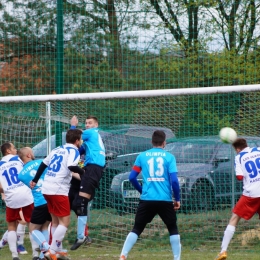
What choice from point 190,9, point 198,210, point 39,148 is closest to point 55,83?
point 39,148

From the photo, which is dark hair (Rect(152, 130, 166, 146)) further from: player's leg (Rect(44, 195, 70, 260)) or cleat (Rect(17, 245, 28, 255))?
cleat (Rect(17, 245, 28, 255))

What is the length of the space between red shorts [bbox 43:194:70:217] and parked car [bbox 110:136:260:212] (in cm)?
212

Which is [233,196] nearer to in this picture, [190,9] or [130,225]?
[130,225]

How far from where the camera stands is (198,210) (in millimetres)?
10938

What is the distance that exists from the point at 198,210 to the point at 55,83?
372 centimetres

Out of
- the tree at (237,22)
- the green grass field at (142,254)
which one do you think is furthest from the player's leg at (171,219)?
the tree at (237,22)

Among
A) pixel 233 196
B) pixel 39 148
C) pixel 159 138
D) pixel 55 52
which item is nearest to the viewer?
pixel 159 138

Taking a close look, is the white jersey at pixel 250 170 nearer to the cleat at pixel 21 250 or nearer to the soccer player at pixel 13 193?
the soccer player at pixel 13 193

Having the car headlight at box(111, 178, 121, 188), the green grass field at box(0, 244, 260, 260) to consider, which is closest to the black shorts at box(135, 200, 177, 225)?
the green grass field at box(0, 244, 260, 260)

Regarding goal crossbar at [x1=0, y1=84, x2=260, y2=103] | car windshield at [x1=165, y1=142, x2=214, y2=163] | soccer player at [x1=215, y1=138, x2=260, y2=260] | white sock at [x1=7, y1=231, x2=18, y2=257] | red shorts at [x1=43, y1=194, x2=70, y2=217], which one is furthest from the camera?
car windshield at [x1=165, y1=142, x2=214, y2=163]

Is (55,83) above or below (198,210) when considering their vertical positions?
above

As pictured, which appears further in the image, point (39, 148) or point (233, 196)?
point (39, 148)

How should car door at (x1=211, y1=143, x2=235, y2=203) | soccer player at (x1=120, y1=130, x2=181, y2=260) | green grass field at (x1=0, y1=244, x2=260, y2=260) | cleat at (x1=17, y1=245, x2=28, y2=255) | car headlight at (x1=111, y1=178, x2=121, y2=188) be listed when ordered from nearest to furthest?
soccer player at (x1=120, y1=130, x2=181, y2=260)
green grass field at (x1=0, y1=244, x2=260, y2=260)
cleat at (x1=17, y1=245, x2=28, y2=255)
car door at (x1=211, y1=143, x2=235, y2=203)
car headlight at (x1=111, y1=178, x2=121, y2=188)

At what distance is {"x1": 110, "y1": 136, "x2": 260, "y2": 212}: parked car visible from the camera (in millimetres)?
10836
